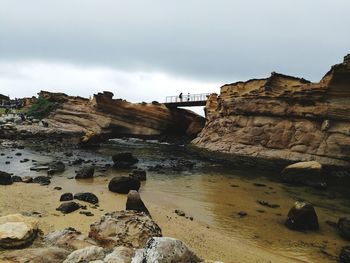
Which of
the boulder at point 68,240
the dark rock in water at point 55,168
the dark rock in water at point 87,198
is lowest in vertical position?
the dark rock in water at point 87,198

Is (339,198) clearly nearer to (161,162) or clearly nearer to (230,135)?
(161,162)

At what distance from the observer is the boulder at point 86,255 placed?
308 inches

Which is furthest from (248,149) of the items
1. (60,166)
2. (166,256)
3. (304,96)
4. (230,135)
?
(166,256)

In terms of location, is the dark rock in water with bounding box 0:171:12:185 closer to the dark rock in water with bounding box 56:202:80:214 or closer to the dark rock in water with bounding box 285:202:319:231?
the dark rock in water with bounding box 56:202:80:214

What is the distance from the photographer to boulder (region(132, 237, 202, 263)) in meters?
7.23

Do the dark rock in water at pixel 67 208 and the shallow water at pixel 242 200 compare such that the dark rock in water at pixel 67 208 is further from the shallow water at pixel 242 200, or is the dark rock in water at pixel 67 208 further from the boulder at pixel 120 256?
the boulder at pixel 120 256

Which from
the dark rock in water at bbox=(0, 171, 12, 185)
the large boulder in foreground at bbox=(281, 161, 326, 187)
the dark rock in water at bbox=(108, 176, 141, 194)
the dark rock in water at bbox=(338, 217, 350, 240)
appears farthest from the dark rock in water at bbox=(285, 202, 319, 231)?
the dark rock in water at bbox=(0, 171, 12, 185)

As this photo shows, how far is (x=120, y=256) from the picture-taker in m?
7.88

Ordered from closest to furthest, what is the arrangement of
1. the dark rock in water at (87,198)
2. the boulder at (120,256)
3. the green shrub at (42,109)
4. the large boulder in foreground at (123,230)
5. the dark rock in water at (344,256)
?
the boulder at (120,256) < the large boulder in foreground at (123,230) < the dark rock in water at (344,256) < the dark rock in water at (87,198) < the green shrub at (42,109)

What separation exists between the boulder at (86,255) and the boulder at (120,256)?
1.11ft

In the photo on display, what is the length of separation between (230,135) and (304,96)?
37.9ft

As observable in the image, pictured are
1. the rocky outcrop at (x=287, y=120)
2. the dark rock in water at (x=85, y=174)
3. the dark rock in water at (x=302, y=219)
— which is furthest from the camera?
the rocky outcrop at (x=287, y=120)

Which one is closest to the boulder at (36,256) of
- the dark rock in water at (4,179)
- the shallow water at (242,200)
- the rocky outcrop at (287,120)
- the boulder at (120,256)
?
the boulder at (120,256)

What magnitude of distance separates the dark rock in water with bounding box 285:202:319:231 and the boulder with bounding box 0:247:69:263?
37.3 feet
